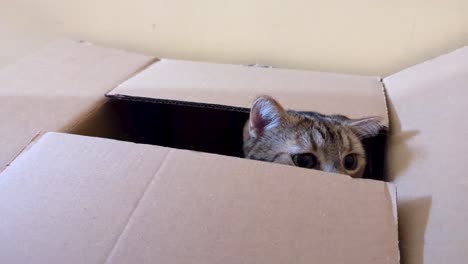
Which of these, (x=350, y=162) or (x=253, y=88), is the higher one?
(x=253, y=88)

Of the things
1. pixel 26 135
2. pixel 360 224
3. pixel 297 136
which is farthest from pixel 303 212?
pixel 26 135

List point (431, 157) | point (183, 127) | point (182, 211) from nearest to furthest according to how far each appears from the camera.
Result: 1. point (182, 211)
2. point (431, 157)
3. point (183, 127)

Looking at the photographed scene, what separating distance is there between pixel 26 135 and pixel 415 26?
1015 mm

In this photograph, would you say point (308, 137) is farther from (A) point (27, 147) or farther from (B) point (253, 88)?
(A) point (27, 147)

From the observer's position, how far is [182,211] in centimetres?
57

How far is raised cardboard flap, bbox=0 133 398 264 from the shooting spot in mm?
519

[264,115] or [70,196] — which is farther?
[264,115]

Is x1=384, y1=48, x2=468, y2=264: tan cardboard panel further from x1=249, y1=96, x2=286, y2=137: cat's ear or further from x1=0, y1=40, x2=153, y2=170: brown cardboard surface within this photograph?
x1=0, y1=40, x2=153, y2=170: brown cardboard surface

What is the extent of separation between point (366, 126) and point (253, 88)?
0.27 metres

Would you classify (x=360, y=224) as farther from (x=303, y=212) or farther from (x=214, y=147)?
(x=214, y=147)

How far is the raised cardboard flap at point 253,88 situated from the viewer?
2.94 feet

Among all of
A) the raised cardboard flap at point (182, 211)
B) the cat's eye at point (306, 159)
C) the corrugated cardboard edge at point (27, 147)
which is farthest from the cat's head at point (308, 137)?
the corrugated cardboard edge at point (27, 147)

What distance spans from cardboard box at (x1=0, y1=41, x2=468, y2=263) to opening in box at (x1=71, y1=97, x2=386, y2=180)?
4 cm

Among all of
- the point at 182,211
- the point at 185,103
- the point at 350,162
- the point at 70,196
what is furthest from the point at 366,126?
the point at 70,196
